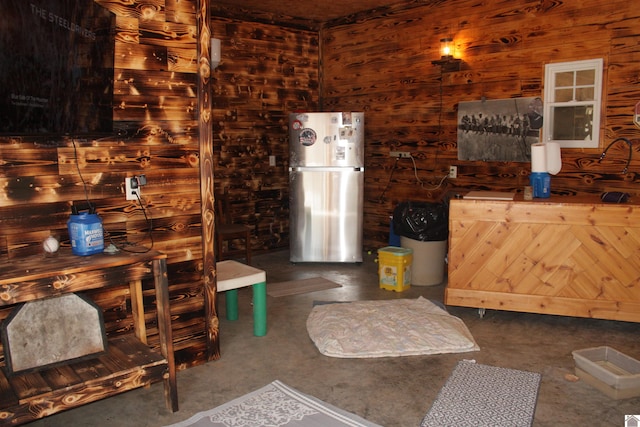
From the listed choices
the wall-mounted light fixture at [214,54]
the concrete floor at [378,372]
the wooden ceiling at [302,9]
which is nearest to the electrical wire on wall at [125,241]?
the concrete floor at [378,372]

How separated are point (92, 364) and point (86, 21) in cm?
152

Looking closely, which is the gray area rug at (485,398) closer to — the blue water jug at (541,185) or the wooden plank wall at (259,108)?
the blue water jug at (541,185)

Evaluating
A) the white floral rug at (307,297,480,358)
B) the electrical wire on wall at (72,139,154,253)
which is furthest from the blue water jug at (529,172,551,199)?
the electrical wire on wall at (72,139,154,253)

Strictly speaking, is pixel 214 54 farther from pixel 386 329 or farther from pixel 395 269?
pixel 395 269

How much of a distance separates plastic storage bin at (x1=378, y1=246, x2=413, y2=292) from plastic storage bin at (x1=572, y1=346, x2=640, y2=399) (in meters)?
1.74

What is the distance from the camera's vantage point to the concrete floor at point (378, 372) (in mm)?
2578

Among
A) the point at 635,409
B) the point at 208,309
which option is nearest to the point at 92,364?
the point at 208,309

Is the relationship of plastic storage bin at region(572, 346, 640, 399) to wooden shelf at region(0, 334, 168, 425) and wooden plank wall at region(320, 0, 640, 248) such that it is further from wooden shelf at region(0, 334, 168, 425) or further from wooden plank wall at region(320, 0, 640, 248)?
wooden shelf at region(0, 334, 168, 425)

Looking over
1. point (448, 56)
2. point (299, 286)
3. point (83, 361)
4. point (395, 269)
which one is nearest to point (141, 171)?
point (83, 361)

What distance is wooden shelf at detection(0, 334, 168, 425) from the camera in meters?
2.11

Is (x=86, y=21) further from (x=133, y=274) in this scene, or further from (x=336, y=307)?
(x=336, y=307)

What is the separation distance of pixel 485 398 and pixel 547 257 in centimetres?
135

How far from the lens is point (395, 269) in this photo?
15.1 feet

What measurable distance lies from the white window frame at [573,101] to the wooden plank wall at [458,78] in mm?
52
